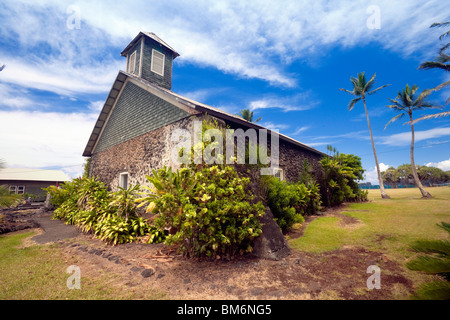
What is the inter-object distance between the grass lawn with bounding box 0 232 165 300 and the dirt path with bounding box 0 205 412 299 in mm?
192

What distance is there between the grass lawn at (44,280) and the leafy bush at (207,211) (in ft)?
3.88

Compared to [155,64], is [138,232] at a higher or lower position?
lower

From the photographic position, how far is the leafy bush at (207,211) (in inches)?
145

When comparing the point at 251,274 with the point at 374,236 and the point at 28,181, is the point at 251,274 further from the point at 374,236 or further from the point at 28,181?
the point at 28,181

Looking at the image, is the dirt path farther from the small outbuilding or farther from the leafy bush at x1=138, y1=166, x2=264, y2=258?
the small outbuilding

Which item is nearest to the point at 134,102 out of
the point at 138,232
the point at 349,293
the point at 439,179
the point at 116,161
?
the point at 116,161

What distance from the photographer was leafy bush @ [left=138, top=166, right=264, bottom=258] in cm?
367

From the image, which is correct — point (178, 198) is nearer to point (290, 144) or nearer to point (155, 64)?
point (290, 144)

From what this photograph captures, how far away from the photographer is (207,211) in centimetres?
364

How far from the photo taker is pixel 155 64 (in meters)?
13.0

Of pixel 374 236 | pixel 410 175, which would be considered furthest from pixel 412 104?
pixel 410 175

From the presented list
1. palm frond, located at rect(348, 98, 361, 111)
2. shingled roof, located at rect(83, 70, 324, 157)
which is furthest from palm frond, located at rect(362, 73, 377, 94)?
shingled roof, located at rect(83, 70, 324, 157)

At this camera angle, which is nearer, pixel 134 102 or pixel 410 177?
pixel 134 102

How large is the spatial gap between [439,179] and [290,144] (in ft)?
248
